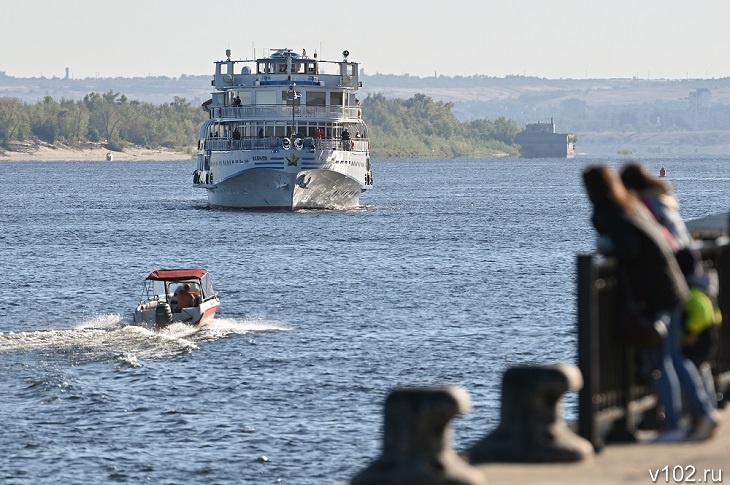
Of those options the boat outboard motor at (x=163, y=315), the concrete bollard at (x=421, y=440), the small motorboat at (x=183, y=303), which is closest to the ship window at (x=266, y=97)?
the small motorboat at (x=183, y=303)

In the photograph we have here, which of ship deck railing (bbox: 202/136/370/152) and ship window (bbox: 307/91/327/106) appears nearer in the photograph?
ship deck railing (bbox: 202/136/370/152)

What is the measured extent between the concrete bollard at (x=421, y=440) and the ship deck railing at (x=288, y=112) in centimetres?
9278

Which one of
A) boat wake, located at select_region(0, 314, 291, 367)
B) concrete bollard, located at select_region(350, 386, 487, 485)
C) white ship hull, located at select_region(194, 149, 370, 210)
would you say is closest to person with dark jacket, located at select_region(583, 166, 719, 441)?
concrete bollard, located at select_region(350, 386, 487, 485)

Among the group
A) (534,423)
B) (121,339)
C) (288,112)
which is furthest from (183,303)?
(288,112)

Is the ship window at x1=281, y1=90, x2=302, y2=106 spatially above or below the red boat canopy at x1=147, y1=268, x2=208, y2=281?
above

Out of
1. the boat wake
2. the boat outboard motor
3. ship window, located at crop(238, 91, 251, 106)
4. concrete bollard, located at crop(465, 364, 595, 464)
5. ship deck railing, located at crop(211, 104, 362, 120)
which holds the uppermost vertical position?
ship window, located at crop(238, 91, 251, 106)

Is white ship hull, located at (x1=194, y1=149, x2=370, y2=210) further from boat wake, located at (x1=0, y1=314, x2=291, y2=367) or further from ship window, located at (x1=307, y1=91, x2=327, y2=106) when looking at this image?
boat wake, located at (x1=0, y1=314, x2=291, y2=367)

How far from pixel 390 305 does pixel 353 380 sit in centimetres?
1621

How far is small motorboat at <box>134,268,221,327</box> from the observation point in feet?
134

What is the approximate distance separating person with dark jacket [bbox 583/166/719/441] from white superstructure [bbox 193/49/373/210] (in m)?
87.9

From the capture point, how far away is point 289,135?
336ft

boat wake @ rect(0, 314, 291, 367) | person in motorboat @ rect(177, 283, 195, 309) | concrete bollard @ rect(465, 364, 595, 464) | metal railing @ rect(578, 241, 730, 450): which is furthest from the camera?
person in motorboat @ rect(177, 283, 195, 309)

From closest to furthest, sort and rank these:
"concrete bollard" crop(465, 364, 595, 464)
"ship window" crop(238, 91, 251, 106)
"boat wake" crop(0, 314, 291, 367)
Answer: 1. "concrete bollard" crop(465, 364, 595, 464)
2. "boat wake" crop(0, 314, 291, 367)
3. "ship window" crop(238, 91, 251, 106)

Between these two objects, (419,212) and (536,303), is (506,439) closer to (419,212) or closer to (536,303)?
(536,303)
